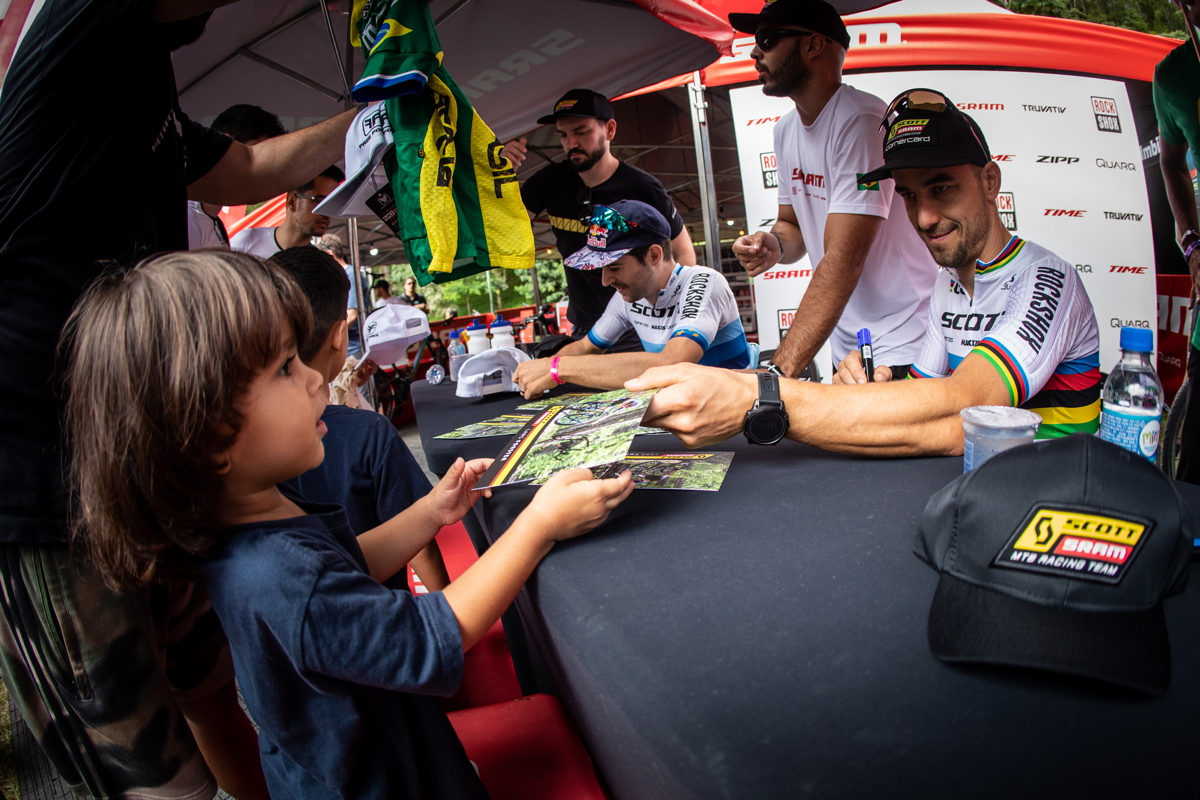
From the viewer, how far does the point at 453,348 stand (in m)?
3.92

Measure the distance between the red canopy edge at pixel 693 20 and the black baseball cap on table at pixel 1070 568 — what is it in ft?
9.94

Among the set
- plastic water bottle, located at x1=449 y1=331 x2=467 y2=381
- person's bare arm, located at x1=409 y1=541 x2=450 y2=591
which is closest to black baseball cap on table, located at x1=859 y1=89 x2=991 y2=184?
person's bare arm, located at x1=409 y1=541 x2=450 y2=591

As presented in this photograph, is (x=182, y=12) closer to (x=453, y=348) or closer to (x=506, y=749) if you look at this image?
(x=506, y=749)

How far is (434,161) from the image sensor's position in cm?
182

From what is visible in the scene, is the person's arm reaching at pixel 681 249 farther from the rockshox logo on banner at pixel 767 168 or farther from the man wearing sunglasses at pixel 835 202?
the rockshox logo on banner at pixel 767 168

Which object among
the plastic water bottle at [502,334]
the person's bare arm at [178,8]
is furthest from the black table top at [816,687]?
the plastic water bottle at [502,334]

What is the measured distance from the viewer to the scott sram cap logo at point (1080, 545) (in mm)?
572

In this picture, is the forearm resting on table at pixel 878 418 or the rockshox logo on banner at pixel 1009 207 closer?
the forearm resting on table at pixel 878 418

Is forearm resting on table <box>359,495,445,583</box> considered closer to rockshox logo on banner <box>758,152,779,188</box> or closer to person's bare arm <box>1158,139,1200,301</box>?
person's bare arm <box>1158,139,1200,301</box>

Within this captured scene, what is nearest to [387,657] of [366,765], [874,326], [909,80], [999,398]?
[366,765]

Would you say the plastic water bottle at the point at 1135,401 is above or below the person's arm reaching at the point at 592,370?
above

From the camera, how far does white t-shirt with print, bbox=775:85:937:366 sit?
2127mm

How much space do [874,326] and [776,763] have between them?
7.27ft

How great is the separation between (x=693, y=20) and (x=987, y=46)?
2.66m
